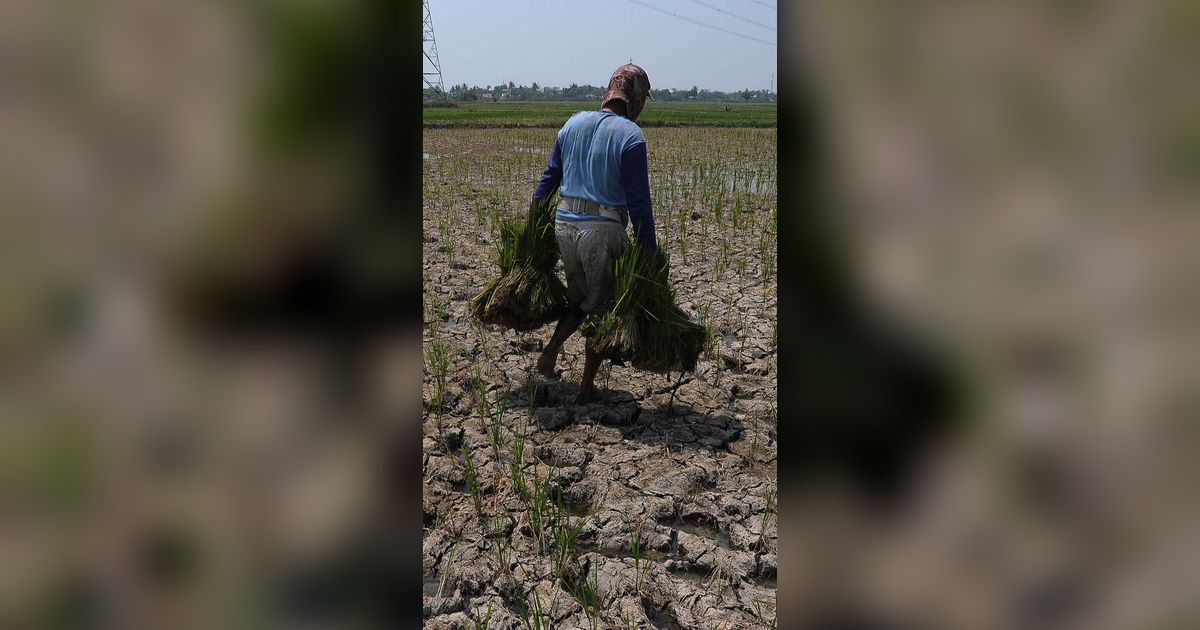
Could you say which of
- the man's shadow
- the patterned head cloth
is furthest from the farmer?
the man's shadow

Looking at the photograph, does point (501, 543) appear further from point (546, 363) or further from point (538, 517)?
point (546, 363)

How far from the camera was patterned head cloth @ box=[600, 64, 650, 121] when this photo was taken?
3541mm

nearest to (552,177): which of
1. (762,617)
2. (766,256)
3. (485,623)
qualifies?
(762,617)

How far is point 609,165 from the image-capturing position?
11.4 feet

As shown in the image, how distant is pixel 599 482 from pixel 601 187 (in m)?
1.21

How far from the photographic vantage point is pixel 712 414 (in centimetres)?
388

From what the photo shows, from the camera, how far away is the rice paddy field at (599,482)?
253cm

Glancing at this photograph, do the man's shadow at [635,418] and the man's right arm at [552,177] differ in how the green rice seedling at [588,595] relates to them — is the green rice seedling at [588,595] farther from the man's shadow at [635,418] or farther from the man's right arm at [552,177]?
the man's right arm at [552,177]

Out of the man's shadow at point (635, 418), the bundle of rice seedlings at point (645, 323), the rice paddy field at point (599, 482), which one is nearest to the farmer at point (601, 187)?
the bundle of rice seedlings at point (645, 323)

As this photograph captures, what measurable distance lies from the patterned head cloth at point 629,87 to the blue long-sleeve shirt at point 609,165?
96 mm

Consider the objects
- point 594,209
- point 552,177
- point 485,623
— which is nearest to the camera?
point 485,623
